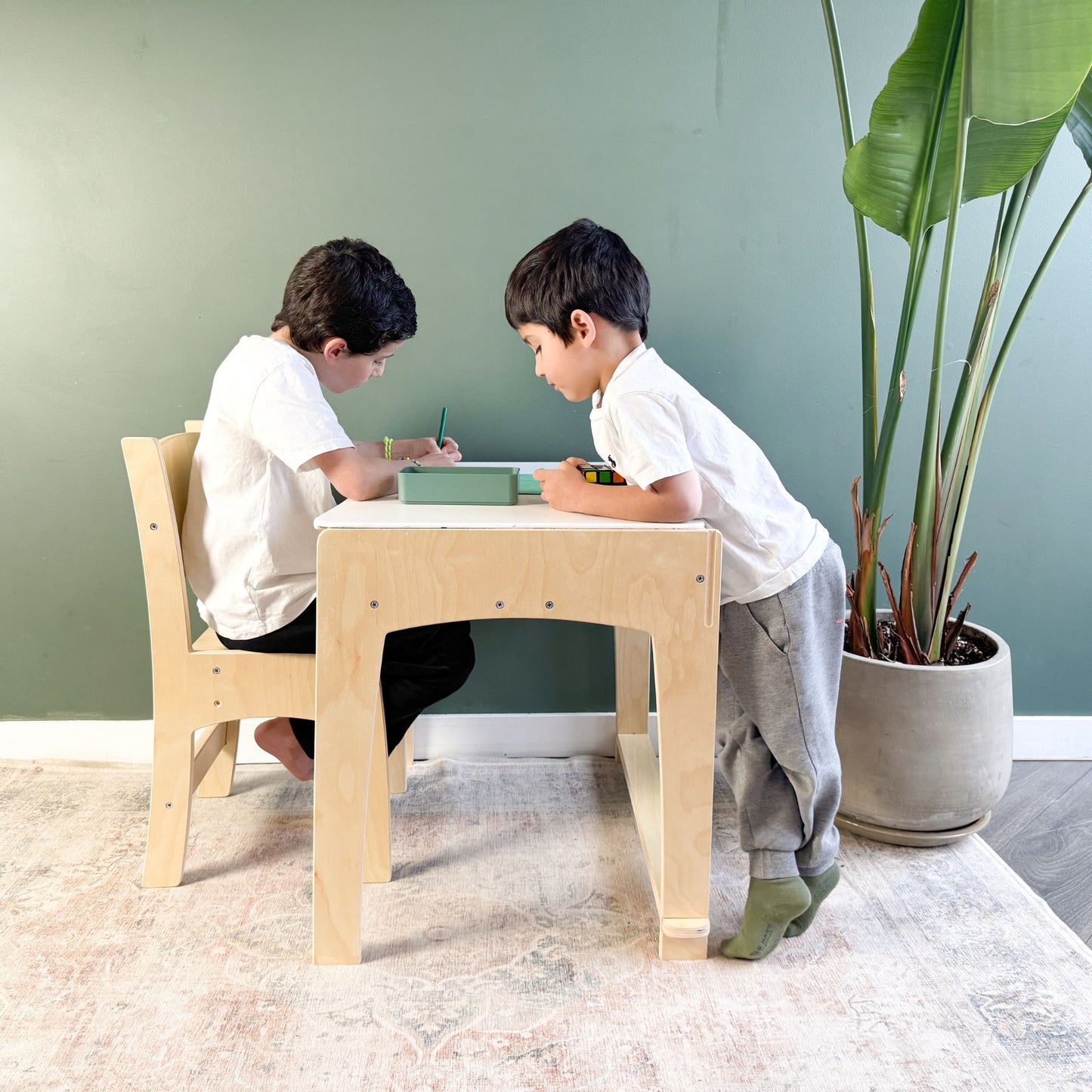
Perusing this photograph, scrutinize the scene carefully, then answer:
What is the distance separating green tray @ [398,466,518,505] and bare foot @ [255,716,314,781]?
60 centimetres

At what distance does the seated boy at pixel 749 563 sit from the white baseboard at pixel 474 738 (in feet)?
2.35

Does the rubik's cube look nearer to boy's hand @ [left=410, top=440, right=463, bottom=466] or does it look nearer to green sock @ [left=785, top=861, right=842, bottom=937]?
boy's hand @ [left=410, top=440, right=463, bottom=466]

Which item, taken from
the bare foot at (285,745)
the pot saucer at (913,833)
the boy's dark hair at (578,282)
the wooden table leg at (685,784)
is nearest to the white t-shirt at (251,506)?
the bare foot at (285,745)

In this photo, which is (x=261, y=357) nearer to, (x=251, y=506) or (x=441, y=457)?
(x=251, y=506)

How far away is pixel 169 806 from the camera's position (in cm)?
151

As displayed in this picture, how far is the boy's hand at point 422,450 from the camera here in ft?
5.48

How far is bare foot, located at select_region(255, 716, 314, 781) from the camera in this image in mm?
1679

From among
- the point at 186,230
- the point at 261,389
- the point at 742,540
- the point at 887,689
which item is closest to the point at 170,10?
the point at 186,230

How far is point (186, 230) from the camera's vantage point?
185cm

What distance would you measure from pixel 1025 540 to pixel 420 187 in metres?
→ 1.52

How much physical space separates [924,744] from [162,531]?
52.7 inches

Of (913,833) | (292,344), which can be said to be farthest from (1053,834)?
(292,344)

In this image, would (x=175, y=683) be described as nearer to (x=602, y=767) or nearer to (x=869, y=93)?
(x=602, y=767)

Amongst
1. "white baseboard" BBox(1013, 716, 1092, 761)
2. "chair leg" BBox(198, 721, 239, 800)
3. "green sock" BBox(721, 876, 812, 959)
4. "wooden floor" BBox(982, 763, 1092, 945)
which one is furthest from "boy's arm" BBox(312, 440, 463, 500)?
"white baseboard" BBox(1013, 716, 1092, 761)
